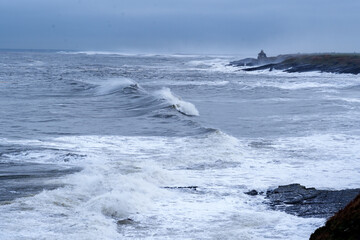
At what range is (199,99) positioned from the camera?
104 ft

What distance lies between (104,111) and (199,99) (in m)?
9.54

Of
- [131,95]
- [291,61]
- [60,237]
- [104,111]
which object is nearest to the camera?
[60,237]

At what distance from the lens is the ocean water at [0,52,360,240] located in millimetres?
7680

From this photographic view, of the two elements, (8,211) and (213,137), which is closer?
(8,211)

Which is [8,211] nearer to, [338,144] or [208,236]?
[208,236]

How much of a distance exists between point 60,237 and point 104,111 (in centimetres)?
1679

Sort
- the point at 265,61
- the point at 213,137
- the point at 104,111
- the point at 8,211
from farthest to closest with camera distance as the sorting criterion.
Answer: the point at 265,61 < the point at 104,111 < the point at 213,137 < the point at 8,211

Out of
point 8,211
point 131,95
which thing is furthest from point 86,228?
point 131,95

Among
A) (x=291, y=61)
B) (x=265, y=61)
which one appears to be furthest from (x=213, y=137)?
(x=265, y=61)

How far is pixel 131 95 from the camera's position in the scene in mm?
31375

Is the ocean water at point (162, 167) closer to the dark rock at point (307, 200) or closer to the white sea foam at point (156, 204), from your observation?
the white sea foam at point (156, 204)

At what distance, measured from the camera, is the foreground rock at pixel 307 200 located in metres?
8.45

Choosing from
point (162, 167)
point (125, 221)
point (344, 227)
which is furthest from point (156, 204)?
point (344, 227)

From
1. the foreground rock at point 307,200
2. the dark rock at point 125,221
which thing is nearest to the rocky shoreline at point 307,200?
the foreground rock at point 307,200
